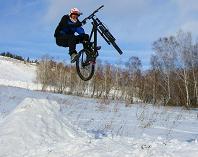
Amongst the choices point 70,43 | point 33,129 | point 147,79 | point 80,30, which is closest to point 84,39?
point 80,30

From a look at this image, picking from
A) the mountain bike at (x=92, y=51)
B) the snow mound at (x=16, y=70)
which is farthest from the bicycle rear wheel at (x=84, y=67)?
the snow mound at (x=16, y=70)

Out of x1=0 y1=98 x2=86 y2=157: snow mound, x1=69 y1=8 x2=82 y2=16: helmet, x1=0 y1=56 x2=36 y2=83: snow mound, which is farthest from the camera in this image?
x1=0 y1=56 x2=36 y2=83: snow mound

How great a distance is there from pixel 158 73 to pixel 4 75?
72.1 metres

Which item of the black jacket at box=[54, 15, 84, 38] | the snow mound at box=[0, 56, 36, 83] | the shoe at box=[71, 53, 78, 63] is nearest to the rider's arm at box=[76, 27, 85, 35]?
the black jacket at box=[54, 15, 84, 38]

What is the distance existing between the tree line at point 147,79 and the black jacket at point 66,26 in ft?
123

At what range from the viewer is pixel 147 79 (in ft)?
234

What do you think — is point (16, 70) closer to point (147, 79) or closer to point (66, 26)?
point (147, 79)

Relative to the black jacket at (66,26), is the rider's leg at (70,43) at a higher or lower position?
lower

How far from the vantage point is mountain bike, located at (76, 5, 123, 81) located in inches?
456

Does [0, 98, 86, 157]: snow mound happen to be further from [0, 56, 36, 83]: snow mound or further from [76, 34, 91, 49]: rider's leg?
[0, 56, 36, 83]: snow mound

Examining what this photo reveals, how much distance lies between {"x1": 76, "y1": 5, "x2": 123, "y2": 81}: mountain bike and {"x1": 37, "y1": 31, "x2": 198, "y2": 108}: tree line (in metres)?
36.9

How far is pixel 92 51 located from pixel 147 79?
197ft

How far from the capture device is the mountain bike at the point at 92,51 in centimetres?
1159

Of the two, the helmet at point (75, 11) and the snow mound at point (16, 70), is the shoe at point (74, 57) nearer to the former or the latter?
the helmet at point (75, 11)
